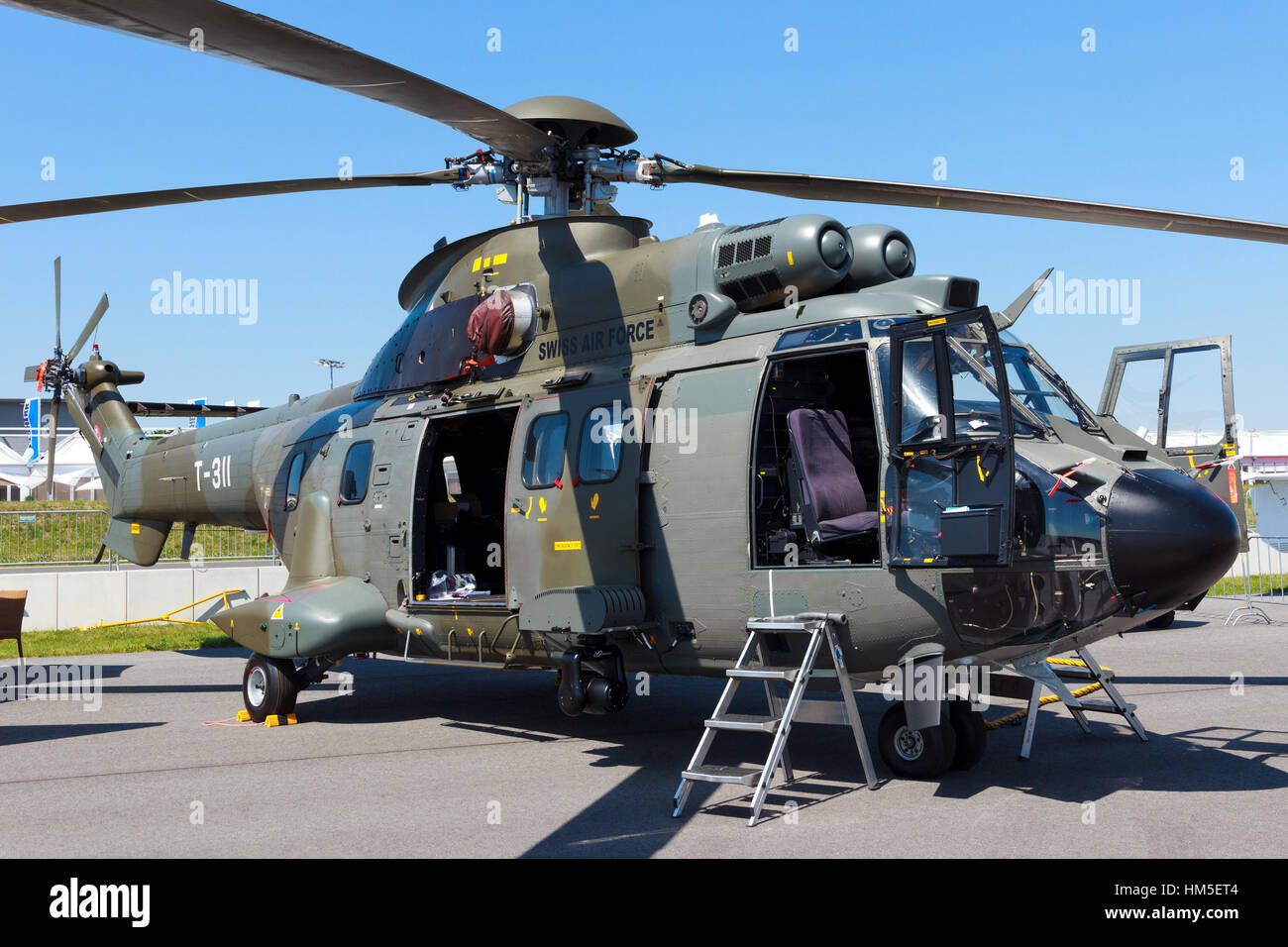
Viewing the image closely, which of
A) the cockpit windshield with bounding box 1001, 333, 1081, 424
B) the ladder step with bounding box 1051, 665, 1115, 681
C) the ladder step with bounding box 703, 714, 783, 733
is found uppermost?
the cockpit windshield with bounding box 1001, 333, 1081, 424

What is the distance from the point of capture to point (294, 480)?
11.6m

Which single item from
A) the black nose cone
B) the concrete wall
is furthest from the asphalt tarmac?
the concrete wall

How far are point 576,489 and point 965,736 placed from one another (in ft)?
10.7

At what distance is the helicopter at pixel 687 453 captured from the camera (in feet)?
21.1

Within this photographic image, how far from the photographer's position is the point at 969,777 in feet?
24.9

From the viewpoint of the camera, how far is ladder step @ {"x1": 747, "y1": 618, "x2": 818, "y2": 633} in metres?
7.07

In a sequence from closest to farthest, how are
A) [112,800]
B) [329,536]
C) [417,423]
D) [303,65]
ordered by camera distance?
[303,65] < [112,800] < [417,423] < [329,536]

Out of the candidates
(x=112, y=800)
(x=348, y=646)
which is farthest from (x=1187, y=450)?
(x=112, y=800)

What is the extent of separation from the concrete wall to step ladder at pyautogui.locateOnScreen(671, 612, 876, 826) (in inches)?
524

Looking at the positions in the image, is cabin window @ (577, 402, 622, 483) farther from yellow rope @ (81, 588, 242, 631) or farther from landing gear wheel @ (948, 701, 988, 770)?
yellow rope @ (81, 588, 242, 631)

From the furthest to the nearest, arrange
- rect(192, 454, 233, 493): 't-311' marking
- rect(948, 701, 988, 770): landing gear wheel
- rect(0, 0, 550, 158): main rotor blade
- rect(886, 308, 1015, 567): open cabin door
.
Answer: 1. rect(192, 454, 233, 493): 't-311' marking
2. rect(948, 701, 988, 770): landing gear wheel
3. rect(886, 308, 1015, 567): open cabin door
4. rect(0, 0, 550, 158): main rotor blade

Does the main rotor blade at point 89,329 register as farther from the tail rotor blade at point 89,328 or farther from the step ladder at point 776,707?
the step ladder at point 776,707
